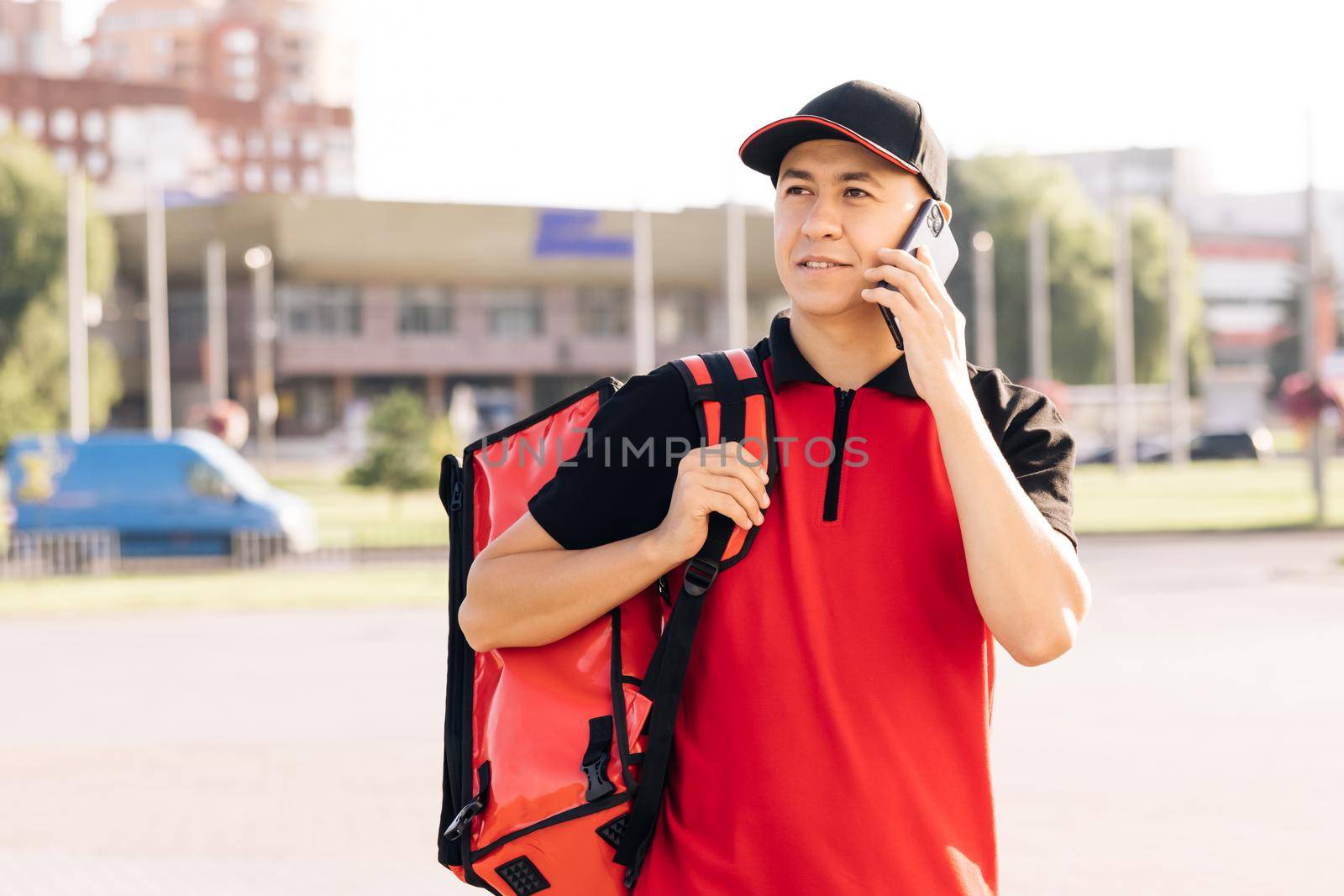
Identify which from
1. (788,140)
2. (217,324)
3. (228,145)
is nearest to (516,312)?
(217,324)

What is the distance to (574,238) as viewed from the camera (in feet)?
193

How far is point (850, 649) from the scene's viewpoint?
1812 millimetres

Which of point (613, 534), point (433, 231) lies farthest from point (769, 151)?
point (433, 231)

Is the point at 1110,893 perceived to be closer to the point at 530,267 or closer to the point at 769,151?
the point at 769,151

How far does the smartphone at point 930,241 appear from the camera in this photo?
184 cm

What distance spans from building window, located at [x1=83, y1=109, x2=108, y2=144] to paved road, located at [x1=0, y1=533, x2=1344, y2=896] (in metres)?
93.2

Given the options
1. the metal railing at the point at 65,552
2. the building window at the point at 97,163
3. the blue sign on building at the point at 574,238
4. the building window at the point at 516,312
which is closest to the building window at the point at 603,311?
the building window at the point at 516,312

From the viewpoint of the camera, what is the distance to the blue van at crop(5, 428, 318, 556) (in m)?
21.9

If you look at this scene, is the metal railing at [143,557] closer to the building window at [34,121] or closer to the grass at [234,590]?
the grass at [234,590]

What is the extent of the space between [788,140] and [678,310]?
62.5 m

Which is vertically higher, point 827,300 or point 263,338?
point 827,300

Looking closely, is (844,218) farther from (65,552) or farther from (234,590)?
(65,552)

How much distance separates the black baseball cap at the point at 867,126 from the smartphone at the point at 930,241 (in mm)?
42

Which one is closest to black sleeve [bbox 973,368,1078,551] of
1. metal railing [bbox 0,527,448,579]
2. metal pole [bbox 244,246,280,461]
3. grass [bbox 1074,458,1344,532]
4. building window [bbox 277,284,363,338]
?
grass [bbox 1074,458,1344,532]
